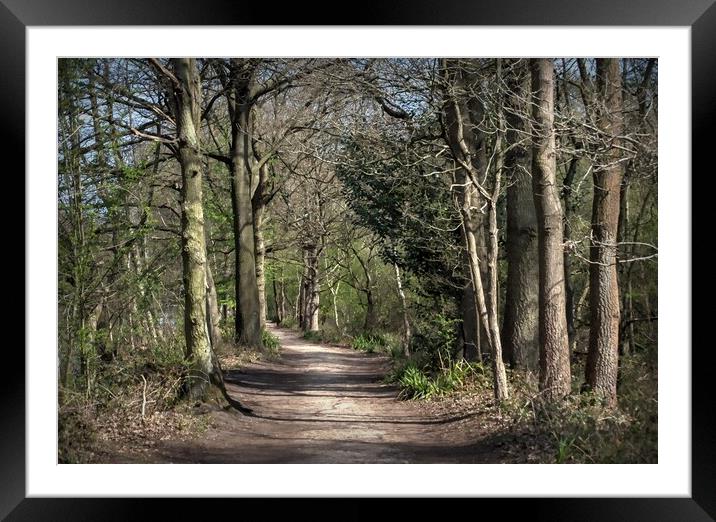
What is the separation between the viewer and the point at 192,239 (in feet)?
27.7

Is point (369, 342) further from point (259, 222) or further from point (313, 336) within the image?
point (259, 222)

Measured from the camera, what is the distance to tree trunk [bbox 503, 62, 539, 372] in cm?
918

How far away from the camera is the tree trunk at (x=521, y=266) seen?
9.18m

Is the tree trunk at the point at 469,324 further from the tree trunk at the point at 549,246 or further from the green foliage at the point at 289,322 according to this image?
the green foliage at the point at 289,322

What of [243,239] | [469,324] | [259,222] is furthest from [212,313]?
[469,324]

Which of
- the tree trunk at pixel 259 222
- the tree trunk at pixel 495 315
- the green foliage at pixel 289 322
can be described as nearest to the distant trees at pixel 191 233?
the tree trunk at pixel 495 315

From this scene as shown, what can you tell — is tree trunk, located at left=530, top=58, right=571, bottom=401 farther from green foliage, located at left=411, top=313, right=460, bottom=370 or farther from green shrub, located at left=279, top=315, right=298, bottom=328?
green shrub, located at left=279, top=315, right=298, bottom=328

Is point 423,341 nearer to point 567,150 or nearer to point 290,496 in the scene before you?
point 567,150

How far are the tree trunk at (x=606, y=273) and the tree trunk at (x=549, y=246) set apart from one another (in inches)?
19.5

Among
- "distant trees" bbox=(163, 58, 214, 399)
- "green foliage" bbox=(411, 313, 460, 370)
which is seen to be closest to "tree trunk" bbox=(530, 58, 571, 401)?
"green foliage" bbox=(411, 313, 460, 370)

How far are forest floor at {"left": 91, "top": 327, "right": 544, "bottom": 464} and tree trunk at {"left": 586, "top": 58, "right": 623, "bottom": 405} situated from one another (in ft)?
4.22

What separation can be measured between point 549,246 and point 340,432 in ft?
9.67
